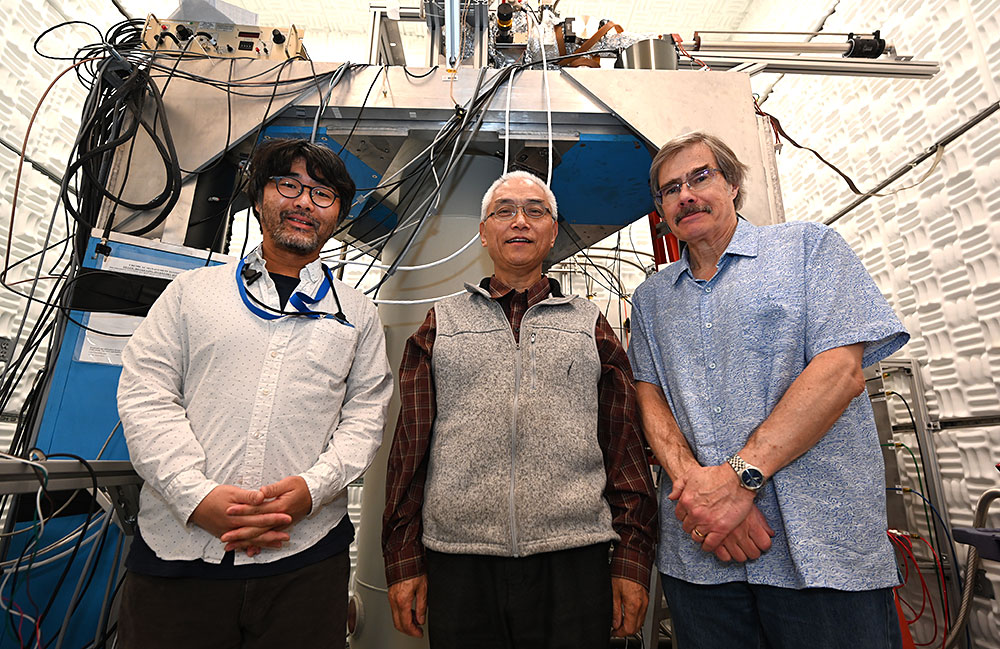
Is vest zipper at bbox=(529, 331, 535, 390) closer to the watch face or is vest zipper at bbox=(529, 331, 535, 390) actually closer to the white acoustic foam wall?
the watch face

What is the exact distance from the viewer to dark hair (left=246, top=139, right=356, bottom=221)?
1467 millimetres

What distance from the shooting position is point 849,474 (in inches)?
42.3

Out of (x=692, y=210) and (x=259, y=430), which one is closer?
(x=259, y=430)

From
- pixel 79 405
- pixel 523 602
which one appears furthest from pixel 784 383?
pixel 79 405

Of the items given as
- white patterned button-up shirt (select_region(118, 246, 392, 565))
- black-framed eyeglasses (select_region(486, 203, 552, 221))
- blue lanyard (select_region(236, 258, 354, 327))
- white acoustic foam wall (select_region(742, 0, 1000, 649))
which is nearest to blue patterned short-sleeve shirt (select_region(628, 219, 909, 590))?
black-framed eyeglasses (select_region(486, 203, 552, 221))

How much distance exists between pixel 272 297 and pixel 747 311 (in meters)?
1.21

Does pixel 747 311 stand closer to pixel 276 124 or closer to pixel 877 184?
pixel 276 124

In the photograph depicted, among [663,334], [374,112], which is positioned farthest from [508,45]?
[663,334]

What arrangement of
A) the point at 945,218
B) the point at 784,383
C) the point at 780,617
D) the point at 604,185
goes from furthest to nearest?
the point at 945,218, the point at 604,185, the point at 784,383, the point at 780,617

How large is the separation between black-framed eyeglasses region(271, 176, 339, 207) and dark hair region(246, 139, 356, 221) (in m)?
0.02

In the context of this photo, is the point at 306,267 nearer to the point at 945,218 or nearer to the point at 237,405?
the point at 237,405

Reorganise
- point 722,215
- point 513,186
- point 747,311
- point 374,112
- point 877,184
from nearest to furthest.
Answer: point 747,311, point 722,215, point 513,186, point 374,112, point 877,184

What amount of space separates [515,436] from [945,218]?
290cm

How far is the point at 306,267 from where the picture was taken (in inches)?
56.8
